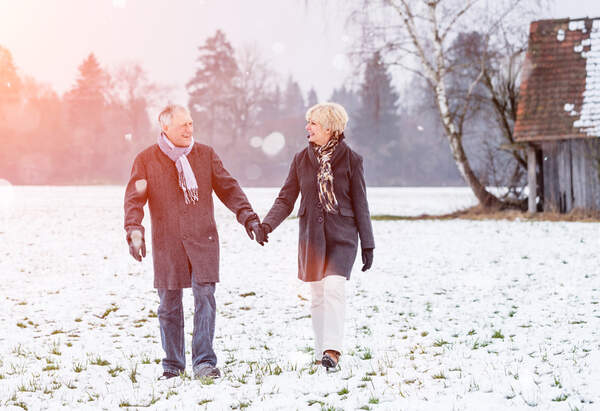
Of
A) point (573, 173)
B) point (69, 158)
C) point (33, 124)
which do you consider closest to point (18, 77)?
point (33, 124)

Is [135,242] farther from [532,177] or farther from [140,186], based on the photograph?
[532,177]

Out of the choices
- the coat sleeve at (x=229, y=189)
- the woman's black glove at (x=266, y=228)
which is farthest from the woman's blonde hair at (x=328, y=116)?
the woman's black glove at (x=266, y=228)

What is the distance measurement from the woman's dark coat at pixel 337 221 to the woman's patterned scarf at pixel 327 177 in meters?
0.04

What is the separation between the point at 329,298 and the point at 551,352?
2086mm

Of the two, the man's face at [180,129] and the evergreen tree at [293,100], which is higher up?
the evergreen tree at [293,100]

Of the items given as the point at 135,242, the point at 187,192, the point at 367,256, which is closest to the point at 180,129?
the point at 187,192

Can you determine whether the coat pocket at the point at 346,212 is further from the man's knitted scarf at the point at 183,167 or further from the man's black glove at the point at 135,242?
the man's black glove at the point at 135,242

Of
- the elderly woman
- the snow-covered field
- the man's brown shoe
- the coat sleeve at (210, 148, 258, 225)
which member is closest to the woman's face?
the elderly woman

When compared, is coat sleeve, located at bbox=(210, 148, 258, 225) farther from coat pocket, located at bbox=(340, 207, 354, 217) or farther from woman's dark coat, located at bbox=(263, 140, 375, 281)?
coat pocket, located at bbox=(340, 207, 354, 217)

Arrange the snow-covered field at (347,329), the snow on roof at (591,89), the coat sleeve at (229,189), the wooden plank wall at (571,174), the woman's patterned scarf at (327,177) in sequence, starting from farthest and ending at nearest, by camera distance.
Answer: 1. the wooden plank wall at (571,174)
2. the snow on roof at (591,89)
3. the coat sleeve at (229,189)
4. the woman's patterned scarf at (327,177)
5. the snow-covered field at (347,329)

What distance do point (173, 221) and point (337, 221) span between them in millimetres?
1325

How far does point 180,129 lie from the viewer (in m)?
4.79

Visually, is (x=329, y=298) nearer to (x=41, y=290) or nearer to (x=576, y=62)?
(x=41, y=290)

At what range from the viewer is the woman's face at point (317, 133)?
4953 millimetres
